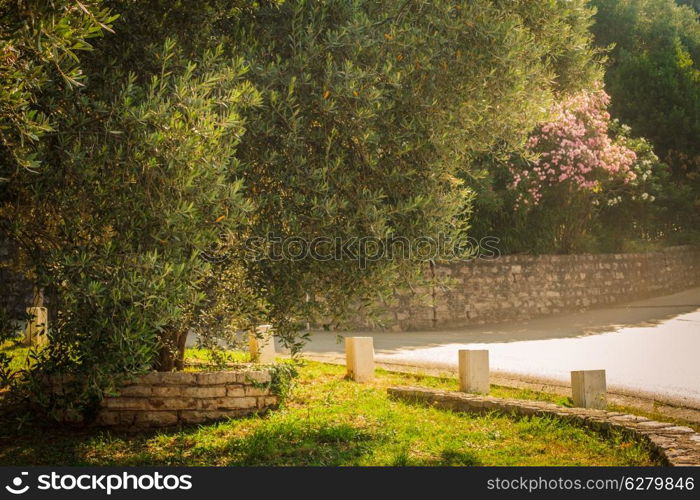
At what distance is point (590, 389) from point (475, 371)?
166 cm

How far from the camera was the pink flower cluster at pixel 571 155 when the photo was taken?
971 inches

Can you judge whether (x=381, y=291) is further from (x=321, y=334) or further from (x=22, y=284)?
(x=22, y=284)

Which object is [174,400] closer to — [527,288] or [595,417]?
[595,417]

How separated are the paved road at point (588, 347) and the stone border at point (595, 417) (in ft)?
7.70

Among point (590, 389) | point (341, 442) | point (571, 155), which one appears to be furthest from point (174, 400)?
point (571, 155)

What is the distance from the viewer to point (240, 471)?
659 centimetres

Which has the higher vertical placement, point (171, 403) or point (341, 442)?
point (171, 403)

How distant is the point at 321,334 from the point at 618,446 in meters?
13.7

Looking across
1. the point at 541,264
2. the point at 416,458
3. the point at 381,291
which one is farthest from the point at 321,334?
the point at 416,458

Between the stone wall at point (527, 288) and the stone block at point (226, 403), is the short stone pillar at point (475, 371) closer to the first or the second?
the stone block at point (226, 403)

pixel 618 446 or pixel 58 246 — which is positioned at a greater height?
pixel 58 246

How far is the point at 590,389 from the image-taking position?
977 cm

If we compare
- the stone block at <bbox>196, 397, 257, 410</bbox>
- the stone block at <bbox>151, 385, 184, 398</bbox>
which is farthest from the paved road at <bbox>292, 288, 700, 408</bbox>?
the stone block at <bbox>151, 385, 184, 398</bbox>

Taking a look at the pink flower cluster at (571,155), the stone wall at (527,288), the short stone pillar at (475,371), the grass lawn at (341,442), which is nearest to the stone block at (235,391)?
the grass lawn at (341,442)
